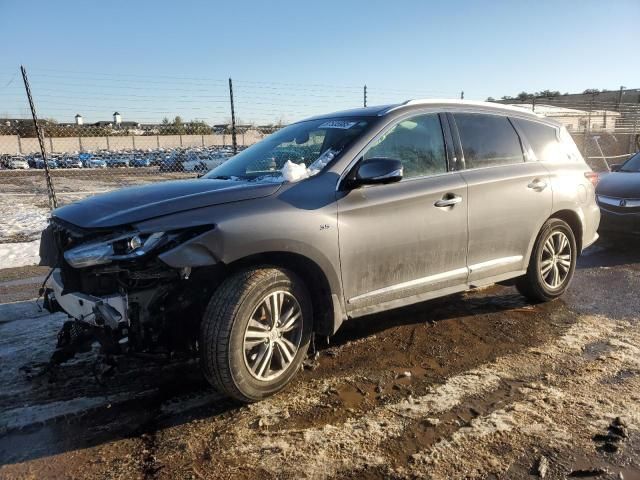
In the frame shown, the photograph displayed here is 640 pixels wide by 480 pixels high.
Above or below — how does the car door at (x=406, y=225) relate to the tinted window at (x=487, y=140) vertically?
below

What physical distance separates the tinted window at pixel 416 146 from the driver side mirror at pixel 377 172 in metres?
0.23

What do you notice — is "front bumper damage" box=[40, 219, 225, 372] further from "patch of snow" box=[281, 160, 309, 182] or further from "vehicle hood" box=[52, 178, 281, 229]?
"patch of snow" box=[281, 160, 309, 182]

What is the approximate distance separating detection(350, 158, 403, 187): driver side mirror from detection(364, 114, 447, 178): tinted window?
23 centimetres

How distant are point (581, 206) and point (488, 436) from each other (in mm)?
3180

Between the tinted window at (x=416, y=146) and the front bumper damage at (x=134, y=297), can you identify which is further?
the tinted window at (x=416, y=146)

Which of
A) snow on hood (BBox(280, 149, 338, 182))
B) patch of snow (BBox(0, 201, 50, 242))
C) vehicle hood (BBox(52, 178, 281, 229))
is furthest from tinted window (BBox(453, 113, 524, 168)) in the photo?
patch of snow (BBox(0, 201, 50, 242))

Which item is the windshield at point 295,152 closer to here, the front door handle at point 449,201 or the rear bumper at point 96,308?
the front door handle at point 449,201

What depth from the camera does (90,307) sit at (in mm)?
2908

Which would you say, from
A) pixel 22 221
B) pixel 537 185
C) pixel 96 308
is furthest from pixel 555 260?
pixel 22 221

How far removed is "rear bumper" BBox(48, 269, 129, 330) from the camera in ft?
9.25

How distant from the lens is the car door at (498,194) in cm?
414

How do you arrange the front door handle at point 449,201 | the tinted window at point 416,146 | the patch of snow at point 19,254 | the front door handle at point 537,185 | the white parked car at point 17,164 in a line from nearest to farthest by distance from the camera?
the tinted window at point 416,146 → the front door handle at point 449,201 → the front door handle at point 537,185 → the patch of snow at point 19,254 → the white parked car at point 17,164

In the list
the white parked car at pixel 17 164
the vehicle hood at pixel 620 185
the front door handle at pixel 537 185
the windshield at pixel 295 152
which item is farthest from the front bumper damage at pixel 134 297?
the white parked car at pixel 17 164

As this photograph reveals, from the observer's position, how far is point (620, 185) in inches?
300
